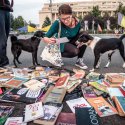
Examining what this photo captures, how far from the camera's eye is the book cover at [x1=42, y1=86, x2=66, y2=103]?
9.87 ft

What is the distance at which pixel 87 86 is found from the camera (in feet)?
11.6

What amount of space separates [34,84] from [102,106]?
1162 mm

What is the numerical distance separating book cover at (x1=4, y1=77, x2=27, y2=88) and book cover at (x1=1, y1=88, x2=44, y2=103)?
177 millimetres

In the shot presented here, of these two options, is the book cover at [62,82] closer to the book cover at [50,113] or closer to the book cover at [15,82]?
the book cover at [15,82]

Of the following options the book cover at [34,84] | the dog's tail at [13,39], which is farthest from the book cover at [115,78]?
the dog's tail at [13,39]

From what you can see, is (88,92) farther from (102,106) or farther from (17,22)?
(17,22)

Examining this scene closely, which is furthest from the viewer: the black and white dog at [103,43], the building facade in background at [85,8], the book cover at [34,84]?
the building facade in background at [85,8]

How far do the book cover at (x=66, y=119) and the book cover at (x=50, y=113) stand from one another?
4cm

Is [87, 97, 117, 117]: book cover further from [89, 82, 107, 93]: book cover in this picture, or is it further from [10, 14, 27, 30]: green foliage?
[10, 14, 27, 30]: green foliage

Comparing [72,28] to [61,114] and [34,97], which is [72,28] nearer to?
[34,97]

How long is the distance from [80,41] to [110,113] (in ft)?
7.61

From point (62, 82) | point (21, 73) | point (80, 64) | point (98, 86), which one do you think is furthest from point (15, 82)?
point (80, 64)

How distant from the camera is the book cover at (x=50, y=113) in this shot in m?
2.41

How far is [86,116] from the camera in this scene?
97.3 inches
